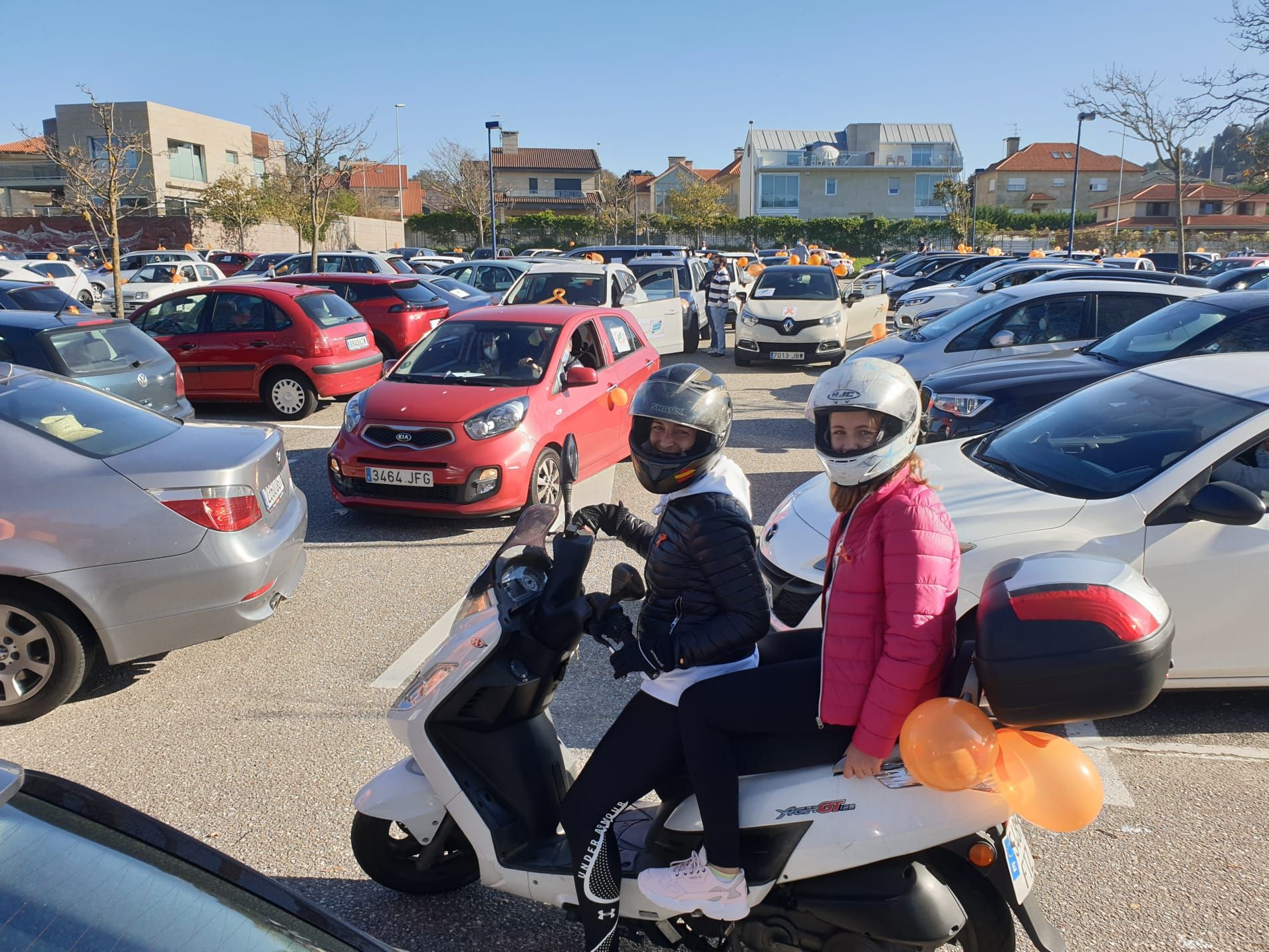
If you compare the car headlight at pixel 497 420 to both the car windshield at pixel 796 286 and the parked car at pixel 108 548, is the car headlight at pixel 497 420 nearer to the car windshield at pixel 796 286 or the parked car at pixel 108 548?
the parked car at pixel 108 548

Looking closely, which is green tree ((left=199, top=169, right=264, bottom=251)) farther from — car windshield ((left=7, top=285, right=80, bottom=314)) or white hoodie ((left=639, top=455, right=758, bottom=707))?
white hoodie ((left=639, top=455, right=758, bottom=707))

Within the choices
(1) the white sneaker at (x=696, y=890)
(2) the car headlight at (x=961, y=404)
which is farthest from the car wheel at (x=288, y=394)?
(1) the white sneaker at (x=696, y=890)

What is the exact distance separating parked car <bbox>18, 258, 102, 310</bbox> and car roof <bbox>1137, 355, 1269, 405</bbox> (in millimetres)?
27039

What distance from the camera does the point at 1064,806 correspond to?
2191 mm

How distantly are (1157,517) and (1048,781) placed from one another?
2384 mm

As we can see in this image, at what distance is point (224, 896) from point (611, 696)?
3053 mm

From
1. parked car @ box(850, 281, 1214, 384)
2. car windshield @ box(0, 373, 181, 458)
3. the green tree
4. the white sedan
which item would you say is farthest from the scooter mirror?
the green tree

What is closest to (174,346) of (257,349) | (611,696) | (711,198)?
(257,349)

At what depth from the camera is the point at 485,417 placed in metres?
7.24

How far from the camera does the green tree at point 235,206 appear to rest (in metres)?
41.1

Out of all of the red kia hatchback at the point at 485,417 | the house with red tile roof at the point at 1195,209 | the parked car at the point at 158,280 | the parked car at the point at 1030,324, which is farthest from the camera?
the house with red tile roof at the point at 1195,209

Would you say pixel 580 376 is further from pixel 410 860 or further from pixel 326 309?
pixel 326 309

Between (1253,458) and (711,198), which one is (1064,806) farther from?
(711,198)

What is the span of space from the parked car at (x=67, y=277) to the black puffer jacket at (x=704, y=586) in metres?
27.4
